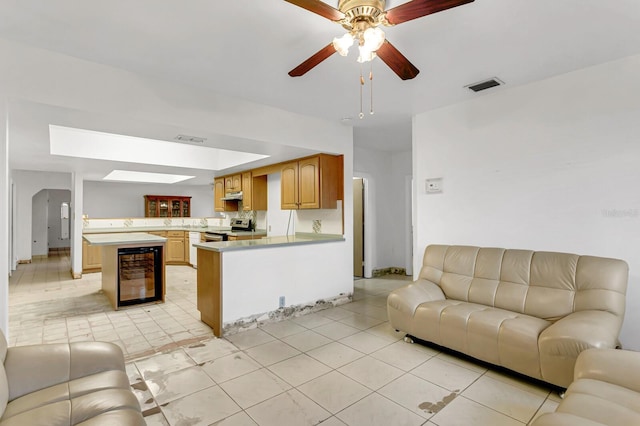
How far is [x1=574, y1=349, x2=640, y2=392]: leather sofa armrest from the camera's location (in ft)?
5.10

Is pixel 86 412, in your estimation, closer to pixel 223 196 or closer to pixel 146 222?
pixel 223 196

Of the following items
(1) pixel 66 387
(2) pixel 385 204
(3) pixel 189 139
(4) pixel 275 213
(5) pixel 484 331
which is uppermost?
(3) pixel 189 139

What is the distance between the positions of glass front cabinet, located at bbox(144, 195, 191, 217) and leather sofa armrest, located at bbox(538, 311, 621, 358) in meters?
9.93

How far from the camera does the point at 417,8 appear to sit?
59.9 inches

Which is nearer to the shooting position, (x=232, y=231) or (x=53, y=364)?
(x=53, y=364)

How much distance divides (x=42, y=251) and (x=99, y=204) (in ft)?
7.80

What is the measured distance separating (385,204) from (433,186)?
95.5 inches

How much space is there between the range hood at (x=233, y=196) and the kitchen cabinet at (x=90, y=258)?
2896 millimetres

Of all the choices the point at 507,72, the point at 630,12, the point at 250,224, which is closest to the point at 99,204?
the point at 250,224

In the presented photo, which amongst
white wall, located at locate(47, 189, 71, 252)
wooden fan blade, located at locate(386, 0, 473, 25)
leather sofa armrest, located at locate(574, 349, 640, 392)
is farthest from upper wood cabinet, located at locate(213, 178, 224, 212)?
white wall, located at locate(47, 189, 71, 252)

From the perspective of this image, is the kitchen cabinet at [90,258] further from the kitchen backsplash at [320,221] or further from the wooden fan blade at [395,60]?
the wooden fan blade at [395,60]

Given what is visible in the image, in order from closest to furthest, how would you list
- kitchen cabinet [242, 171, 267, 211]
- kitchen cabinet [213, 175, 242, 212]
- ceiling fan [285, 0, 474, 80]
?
ceiling fan [285, 0, 474, 80] → kitchen cabinet [242, 171, 267, 211] → kitchen cabinet [213, 175, 242, 212]

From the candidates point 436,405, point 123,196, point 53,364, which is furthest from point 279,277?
point 123,196

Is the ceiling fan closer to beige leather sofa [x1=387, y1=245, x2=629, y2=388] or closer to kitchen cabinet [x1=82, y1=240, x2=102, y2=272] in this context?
beige leather sofa [x1=387, y1=245, x2=629, y2=388]
